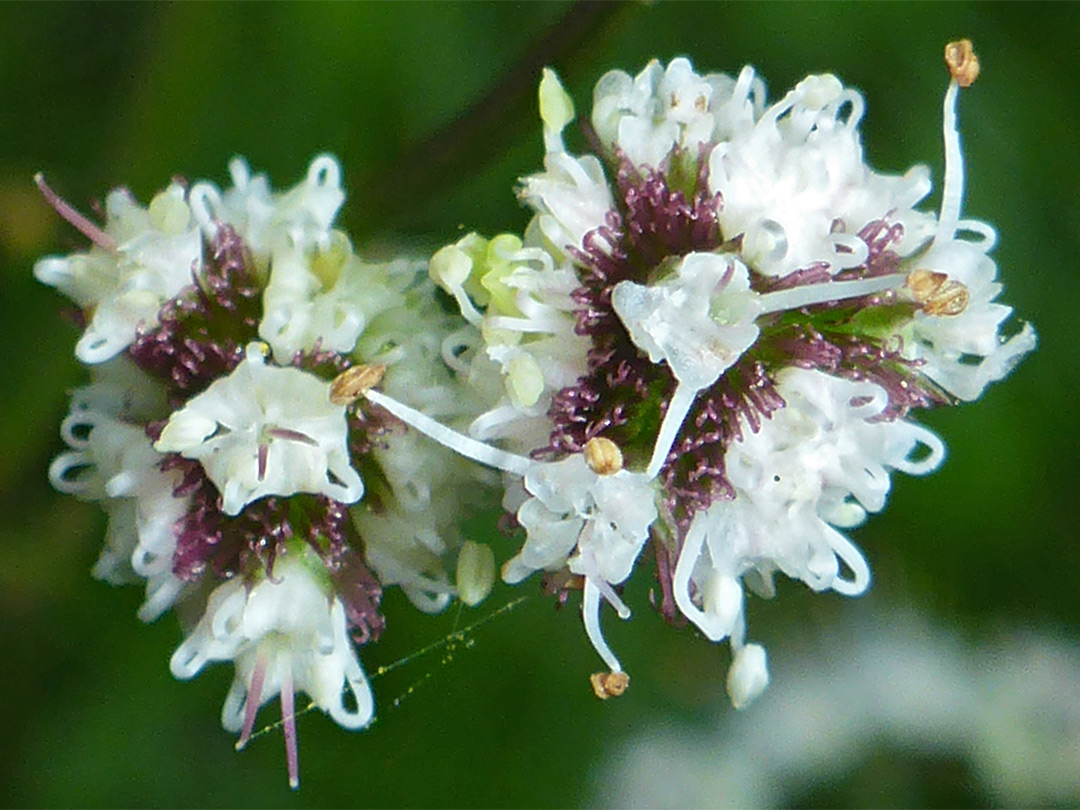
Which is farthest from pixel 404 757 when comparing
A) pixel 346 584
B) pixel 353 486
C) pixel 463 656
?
pixel 353 486

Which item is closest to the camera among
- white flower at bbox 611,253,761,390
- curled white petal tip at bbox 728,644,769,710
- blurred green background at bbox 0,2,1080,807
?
white flower at bbox 611,253,761,390

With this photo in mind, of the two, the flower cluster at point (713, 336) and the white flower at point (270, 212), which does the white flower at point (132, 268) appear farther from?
the flower cluster at point (713, 336)

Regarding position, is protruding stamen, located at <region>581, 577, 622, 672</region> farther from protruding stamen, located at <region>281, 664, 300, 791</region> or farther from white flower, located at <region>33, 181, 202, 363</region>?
white flower, located at <region>33, 181, 202, 363</region>

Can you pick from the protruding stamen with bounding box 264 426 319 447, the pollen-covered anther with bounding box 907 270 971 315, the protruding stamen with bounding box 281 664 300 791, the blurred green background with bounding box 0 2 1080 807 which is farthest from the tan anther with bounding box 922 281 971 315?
the blurred green background with bounding box 0 2 1080 807

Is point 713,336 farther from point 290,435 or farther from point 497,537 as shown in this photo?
point 497,537

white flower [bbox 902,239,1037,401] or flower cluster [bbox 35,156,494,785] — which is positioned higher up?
flower cluster [bbox 35,156,494,785]

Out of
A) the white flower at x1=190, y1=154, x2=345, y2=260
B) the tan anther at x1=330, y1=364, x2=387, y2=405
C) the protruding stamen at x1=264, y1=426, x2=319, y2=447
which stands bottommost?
the protruding stamen at x1=264, y1=426, x2=319, y2=447
